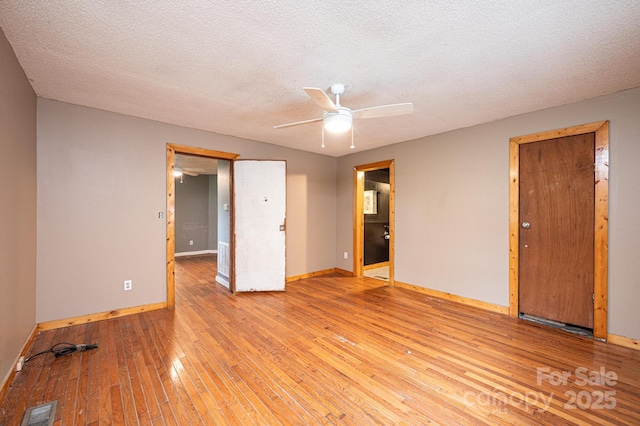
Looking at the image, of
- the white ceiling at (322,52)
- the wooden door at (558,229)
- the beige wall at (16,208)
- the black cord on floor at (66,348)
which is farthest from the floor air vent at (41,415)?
the wooden door at (558,229)

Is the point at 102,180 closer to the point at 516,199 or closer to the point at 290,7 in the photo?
the point at 290,7

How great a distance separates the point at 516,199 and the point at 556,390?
212 cm

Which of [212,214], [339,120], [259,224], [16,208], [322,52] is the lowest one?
[259,224]

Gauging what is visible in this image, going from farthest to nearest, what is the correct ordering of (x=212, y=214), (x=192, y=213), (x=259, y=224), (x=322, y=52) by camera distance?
(x=212, y=214) < (x=192, y=213) < (x=259, y=224) < (x=322, y=52)

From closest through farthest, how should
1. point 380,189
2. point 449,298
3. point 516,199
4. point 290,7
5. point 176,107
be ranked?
point 290,7 → point 176,107 → point 516,199 → point 449,298 → point 380,189

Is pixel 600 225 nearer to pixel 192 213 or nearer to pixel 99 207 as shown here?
pixel 99 207

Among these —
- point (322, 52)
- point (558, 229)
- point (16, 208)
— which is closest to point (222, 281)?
point (16, 208)

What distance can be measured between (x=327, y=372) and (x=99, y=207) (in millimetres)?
3163

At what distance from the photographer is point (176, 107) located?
122 inches

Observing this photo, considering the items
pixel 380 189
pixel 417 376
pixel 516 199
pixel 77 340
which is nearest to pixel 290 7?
pixel 417 376

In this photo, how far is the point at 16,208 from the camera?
2.19 m

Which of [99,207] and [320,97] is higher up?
[320,97]

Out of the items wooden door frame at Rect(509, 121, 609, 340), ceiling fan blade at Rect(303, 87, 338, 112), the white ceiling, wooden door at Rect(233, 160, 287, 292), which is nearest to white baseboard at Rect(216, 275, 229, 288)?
wooden door at Rect(233, 160, 287, 292)

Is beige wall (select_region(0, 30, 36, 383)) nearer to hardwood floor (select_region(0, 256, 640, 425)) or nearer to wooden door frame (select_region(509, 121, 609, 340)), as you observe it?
hardwood floor (select_region(0, 256, 640, 425))
